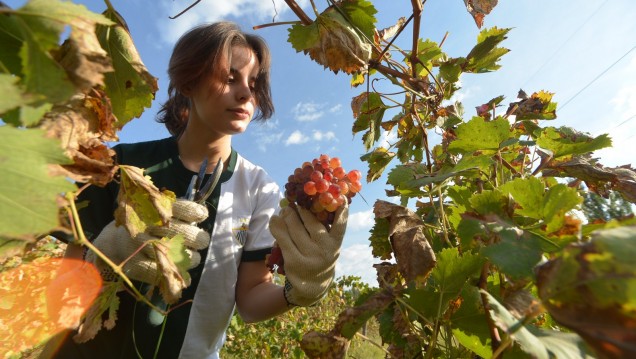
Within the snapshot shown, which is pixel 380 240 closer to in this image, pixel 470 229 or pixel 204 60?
pixel 470 229

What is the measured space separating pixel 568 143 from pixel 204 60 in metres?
1.97

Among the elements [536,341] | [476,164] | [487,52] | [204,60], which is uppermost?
[204,60]

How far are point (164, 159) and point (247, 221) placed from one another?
0.64 metres

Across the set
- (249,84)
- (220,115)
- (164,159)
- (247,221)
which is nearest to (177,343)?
(247,221)

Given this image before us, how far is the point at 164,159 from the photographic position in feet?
7.74

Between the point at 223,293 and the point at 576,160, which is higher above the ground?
the point at 576,160

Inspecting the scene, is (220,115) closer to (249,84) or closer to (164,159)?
(249,84)

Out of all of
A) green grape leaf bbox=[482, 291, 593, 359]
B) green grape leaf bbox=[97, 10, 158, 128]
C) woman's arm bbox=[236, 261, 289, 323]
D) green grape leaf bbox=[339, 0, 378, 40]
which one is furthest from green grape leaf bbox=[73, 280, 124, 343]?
woman's arm bbox=[236, 261, 289, 323]

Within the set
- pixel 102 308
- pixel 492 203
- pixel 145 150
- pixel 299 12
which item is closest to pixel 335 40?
pixel 299 12

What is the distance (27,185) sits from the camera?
0.39m

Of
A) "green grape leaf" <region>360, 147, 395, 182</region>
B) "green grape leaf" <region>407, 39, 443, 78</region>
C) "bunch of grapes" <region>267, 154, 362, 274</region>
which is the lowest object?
"bunch of grapes" <region>267, 154, 362, 274</region>

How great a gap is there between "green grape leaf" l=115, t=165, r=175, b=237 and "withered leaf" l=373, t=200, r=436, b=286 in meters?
0.60

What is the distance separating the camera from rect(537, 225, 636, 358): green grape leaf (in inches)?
15.9

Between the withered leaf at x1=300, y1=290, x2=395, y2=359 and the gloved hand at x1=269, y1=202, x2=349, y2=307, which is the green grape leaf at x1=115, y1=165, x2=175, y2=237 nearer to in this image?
the withered leaf at x1=300, y1=290, x2=395, y2=359
